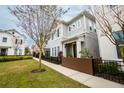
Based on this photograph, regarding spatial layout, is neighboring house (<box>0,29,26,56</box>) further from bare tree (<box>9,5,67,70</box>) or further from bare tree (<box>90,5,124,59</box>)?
bare tree (<box>90,5,124,59</box>)

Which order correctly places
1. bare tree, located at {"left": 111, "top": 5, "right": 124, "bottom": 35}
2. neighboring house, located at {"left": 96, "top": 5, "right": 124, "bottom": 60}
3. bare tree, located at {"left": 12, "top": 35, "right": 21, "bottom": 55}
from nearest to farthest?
bare tree, located at {"left": 111, "top": 5, "right": 124, "bottom": 35}, neighboring house, located at {"left": 96, "top": 5, "right": 124, "bottom": 60}, bare tree, located at {"left": 12, "top": 35, "right": 21, "bottom": 55}

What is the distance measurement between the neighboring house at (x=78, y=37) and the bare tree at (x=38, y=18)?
1.70 metres

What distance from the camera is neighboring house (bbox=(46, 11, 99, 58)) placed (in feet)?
33.8

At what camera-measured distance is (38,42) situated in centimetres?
753

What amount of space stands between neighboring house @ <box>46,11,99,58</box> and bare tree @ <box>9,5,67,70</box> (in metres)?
1.70

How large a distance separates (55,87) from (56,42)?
11.2 m

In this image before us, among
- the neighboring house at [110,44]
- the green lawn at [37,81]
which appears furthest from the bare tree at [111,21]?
the green lawn at [37,81]

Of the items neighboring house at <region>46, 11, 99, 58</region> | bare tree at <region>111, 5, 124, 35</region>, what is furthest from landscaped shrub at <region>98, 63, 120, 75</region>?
neighboring house at <region>46, 11, 99, 58</region>

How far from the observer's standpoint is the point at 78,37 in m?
10.3

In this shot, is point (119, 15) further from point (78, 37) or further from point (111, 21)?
point (78, 37)

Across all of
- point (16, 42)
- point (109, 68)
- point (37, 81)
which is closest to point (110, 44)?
point (109, 68)

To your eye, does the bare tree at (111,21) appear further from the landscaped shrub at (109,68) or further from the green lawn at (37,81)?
the green lawn at (37,81)
